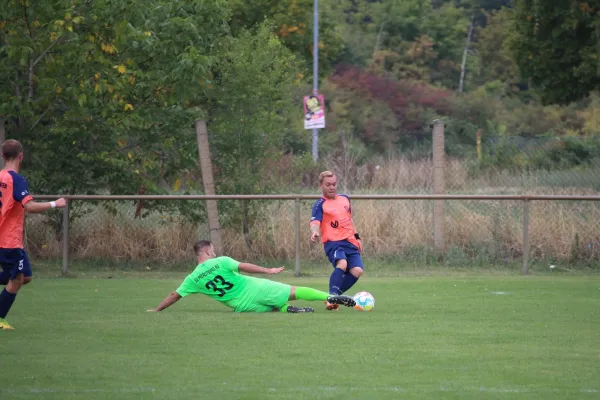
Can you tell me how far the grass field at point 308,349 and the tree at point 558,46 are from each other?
39.1 feet

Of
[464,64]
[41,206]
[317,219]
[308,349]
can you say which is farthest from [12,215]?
[464,64]

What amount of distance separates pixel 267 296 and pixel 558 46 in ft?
52.8

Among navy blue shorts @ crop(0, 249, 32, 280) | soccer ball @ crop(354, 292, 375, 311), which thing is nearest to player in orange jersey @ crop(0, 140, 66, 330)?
navy blue shorts @ crop(0, 249, 32, 280)

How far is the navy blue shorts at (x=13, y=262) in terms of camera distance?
10.0 metres

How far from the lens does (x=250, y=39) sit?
2092 centimetres

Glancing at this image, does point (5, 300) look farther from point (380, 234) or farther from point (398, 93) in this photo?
point (398, 93)

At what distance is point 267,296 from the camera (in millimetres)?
11789

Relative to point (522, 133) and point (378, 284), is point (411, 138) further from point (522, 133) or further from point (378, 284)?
point (378, 284)

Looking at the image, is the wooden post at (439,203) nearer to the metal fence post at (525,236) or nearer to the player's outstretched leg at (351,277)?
the metal fence post at (525,236)

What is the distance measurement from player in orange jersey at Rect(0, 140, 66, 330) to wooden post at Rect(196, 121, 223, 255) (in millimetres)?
8211

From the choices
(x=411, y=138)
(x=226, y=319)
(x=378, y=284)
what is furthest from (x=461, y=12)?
(x=226, y=319)

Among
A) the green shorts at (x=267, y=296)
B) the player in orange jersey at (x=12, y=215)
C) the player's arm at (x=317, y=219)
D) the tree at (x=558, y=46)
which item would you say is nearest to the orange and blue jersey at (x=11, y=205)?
the player in orange jersey at (x=12, y=215)

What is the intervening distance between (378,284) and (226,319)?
5.11 metres

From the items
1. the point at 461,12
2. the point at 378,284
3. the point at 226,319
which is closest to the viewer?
the point at 226,319
